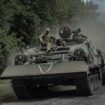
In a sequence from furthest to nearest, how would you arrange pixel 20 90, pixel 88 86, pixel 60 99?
pixel 20 90 → pixel 88 86 → pixel 60 99

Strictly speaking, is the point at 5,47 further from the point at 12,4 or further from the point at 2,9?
the point at 12,4

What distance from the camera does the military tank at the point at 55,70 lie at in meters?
17.1

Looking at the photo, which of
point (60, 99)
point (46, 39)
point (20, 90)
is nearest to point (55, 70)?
point (60, 99)

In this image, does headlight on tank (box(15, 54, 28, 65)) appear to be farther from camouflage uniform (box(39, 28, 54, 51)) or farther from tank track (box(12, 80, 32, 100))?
camouflage uniform (box(39, 28, 54, 51))

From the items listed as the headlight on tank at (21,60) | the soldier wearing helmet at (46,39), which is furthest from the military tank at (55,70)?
the soldier wearing helmet at (46,39)

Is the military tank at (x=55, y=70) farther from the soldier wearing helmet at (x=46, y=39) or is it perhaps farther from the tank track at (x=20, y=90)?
the soldier wearing helmet at (x=46, y=39)

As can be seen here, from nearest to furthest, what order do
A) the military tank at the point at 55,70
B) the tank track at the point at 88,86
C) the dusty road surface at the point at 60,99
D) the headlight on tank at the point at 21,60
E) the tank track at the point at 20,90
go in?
the dusty road surface at the point at 60,99, the military tank at the point at 55,70, the tank track at the point at 88,86, the tank track at the point at 20,90, the headlight on tank at the point at 21,60

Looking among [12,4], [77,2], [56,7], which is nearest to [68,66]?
[12,4]

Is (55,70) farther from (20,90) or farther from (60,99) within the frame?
(20,90)

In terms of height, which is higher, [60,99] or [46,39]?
[46,39]

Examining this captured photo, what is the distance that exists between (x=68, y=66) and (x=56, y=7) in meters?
26.5

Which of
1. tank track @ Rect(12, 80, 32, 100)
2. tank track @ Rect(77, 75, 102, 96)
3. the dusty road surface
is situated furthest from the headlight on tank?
tank track @ Rect(77, 75, 102, 96)

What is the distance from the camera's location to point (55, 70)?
56.2 ft

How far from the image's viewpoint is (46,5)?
39312 mm
